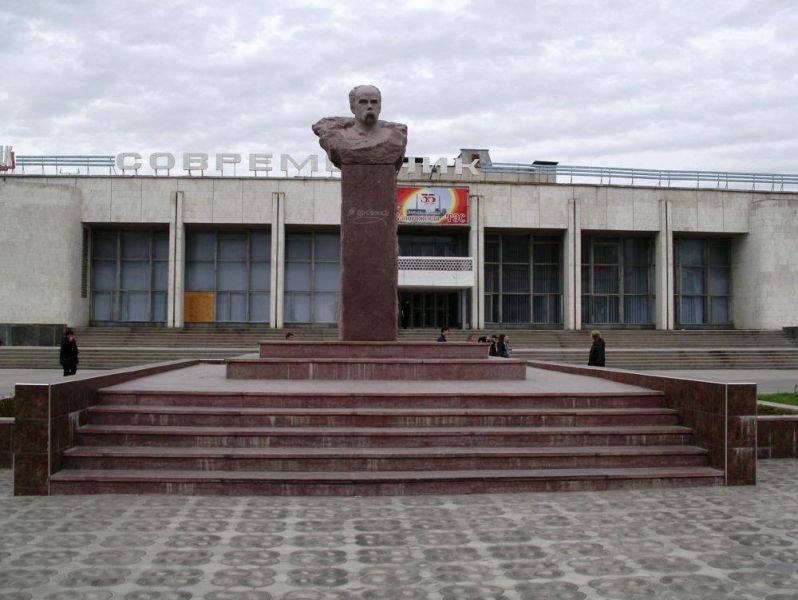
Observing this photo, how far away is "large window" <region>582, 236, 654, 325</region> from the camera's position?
37.2m

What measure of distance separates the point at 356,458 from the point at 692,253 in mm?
34445

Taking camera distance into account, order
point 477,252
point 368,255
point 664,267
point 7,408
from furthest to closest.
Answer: point 664,267 → point 477,252 → point 368,255 → point 7,408

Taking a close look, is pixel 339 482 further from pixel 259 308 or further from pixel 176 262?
pixel 259 308

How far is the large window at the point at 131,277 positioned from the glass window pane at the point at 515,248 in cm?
1634

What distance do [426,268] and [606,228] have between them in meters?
8.71

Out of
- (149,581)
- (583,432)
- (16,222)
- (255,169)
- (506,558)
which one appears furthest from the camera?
(255,169)

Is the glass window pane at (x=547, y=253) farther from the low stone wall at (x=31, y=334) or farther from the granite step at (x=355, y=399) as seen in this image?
the granite step at (x=355, y=399)

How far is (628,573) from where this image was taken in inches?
179

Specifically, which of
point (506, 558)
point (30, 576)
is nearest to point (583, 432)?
point (506, 558)

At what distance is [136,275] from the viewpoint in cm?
3566

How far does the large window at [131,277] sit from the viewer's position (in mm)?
35500

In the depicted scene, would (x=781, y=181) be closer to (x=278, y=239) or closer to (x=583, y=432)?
(x=278, y=239)

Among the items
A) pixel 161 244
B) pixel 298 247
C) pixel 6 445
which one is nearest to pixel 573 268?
pixel 298 247

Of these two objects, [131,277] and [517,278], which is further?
[517,278]
